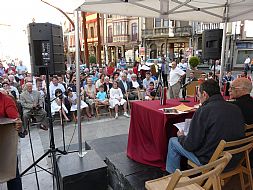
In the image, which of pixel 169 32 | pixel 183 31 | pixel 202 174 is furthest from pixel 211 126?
pixel 169 32

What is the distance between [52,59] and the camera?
2.91 meters

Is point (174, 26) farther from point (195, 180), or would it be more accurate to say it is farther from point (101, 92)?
point (195, 180)

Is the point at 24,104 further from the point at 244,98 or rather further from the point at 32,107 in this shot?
the point at 244,98

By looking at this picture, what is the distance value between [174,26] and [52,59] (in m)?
29.7

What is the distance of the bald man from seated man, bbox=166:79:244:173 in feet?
1.42

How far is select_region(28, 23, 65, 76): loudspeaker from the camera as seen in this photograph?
2.83m

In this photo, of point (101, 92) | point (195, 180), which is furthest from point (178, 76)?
point (195, 180)

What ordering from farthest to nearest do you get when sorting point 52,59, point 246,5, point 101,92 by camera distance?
point 101,92 < point 246,5 < point 52,59

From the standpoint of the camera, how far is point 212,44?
16.7 feet

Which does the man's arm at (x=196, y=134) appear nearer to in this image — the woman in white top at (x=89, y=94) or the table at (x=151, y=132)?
the table at (x=151, y=132)

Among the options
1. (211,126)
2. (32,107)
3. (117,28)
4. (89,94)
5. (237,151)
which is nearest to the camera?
(237,151)

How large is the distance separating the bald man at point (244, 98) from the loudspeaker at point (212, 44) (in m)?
2.54

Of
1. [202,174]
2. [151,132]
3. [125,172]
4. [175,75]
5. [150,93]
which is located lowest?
[125,172]

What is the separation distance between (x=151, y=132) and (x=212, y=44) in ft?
10.2
